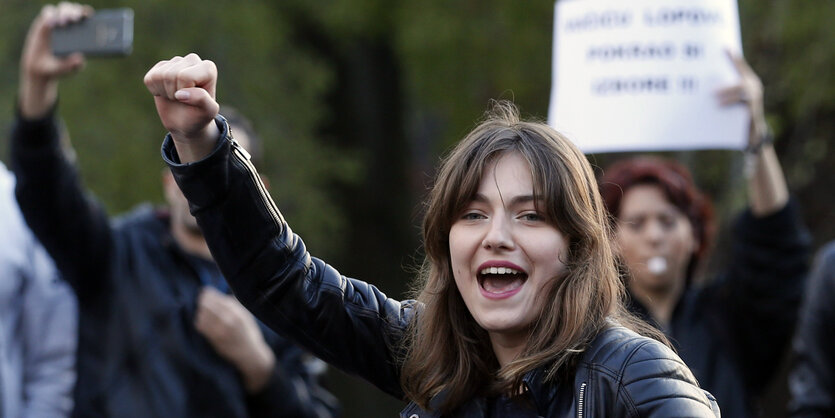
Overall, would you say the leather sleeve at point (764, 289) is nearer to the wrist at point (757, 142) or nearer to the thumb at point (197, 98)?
the wrist at point (757, 142)

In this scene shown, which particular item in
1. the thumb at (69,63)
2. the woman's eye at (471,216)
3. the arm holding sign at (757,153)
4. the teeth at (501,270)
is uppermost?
the woman's eye at (471,216)

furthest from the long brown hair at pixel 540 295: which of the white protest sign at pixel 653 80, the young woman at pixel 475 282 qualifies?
the white protest sign at pixel 653 80

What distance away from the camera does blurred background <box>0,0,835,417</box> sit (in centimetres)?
761

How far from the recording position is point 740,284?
4488 millimetres

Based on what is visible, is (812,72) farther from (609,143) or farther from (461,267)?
(461,267)

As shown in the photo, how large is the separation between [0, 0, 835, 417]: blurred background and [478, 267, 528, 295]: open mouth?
4973 millimetres

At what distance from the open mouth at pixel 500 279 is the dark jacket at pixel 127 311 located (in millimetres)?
2200

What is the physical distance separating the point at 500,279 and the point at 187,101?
0.71m

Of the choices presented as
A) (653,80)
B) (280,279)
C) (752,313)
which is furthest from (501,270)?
(752,313)

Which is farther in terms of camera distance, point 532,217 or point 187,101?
point 532,217

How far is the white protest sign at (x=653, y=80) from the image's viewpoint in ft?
14.4

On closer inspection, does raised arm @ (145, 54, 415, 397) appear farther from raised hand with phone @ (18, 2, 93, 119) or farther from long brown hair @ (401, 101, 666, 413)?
raised hand with phone @ (18, 2, 93, 119)

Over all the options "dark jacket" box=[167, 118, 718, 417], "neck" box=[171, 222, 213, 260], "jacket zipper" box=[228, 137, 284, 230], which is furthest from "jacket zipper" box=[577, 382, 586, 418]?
"neck" box=[171, 222, 213, 260]

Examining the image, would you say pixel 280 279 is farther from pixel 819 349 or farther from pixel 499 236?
pixel 819 349
